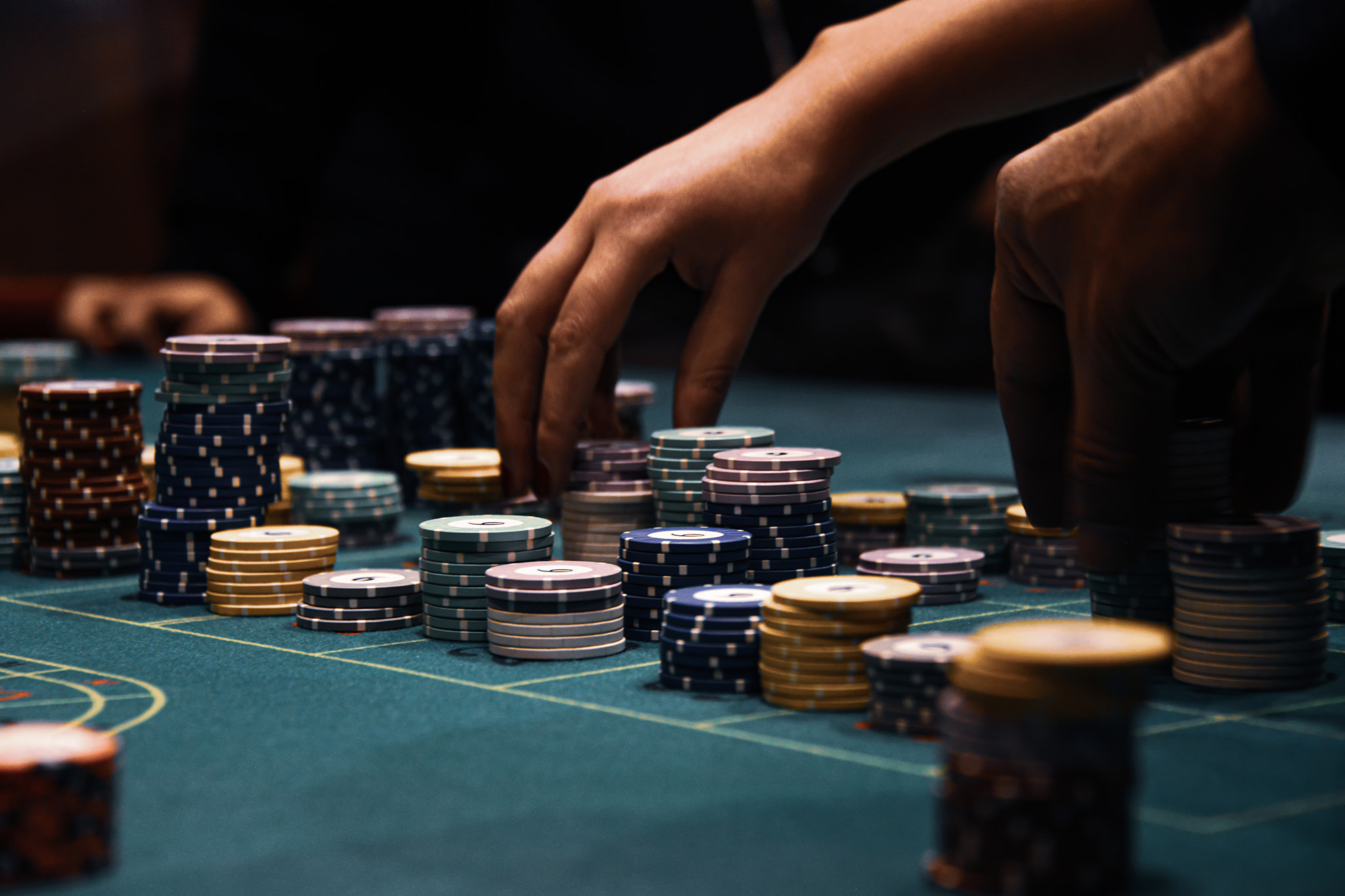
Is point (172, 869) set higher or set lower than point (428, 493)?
lower

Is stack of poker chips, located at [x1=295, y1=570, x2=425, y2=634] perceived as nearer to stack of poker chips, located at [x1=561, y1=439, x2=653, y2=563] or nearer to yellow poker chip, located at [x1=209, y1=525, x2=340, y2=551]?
yellow poker chip, located at [x1=209, y1=525, x2=340, y2=551]

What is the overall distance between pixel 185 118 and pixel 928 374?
10.5 m

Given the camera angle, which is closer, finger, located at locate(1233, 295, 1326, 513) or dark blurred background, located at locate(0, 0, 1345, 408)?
finger, located at locate(1233, 295, 1326, 513)

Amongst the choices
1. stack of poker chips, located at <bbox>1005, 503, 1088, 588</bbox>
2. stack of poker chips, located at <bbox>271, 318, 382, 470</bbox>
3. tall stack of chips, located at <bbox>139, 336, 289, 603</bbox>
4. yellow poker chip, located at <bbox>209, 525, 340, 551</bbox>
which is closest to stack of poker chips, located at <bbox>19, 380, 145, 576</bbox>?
tall stack of chips, located at <bbox>139, 336, 289, 603</bbox>

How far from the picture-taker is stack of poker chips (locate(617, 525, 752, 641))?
13.5 feet

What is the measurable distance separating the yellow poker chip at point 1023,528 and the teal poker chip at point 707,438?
0.78m

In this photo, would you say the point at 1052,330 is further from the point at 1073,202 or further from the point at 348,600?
the point at 348,600

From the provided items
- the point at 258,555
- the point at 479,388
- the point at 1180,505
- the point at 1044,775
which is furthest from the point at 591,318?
the point at 1044,775

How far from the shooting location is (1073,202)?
2.98 metres

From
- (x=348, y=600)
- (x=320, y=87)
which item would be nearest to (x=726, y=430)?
(x=348, y=600)

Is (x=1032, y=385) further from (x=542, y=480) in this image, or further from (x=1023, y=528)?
(x=542, y=480)

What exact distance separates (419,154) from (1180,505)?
52.1 feet

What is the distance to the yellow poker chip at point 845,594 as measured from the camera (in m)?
3.34

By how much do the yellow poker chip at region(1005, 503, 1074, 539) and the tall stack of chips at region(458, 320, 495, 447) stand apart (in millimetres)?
2751
